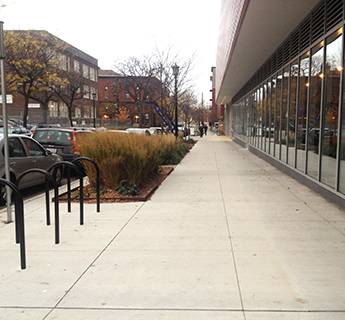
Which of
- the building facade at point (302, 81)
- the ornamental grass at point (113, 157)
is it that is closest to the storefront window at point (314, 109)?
the building facade at point (302, 81)

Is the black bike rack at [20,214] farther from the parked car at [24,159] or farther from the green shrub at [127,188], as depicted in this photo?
the green shrub at [127,188]

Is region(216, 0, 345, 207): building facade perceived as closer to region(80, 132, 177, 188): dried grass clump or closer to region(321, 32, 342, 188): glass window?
region(321, 32, 342, 188): glass window

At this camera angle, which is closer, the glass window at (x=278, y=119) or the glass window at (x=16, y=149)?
the glass window at (x=16, y=149)

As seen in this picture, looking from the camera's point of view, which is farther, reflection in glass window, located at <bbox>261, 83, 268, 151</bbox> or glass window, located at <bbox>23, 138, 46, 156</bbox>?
reflection in glass window, located at <bbox>261, 83, 268, 151</bbox>

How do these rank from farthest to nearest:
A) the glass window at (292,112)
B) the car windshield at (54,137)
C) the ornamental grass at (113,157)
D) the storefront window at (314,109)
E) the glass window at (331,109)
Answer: the car windshield at (54,137) → the glass window at (292,112) → the storefront window at (314,109) → the ornamental grass at (113,157) → the glass window at (331,109)

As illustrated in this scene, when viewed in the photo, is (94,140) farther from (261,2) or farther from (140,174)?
(261,2)

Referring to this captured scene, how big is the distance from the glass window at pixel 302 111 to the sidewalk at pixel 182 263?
112 inches

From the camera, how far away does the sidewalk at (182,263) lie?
12.1 feet

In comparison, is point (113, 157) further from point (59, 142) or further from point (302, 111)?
point (302, 111)

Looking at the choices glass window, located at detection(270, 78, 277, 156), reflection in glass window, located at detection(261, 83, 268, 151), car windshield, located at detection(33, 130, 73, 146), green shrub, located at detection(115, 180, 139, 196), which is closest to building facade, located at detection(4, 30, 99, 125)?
car windshield, located at detection(33, 130, 73, 146)

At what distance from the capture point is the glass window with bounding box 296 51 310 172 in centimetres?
1066

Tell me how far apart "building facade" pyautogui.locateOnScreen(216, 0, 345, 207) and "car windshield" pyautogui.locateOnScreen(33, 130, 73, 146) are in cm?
687

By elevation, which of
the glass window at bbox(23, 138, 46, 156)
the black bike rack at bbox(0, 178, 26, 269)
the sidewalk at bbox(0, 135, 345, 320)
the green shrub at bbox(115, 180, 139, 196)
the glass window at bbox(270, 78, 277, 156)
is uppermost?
the glass window at bbox(270, 78, 277, 156)

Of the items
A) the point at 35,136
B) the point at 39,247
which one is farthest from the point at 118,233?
the point at 35,136
